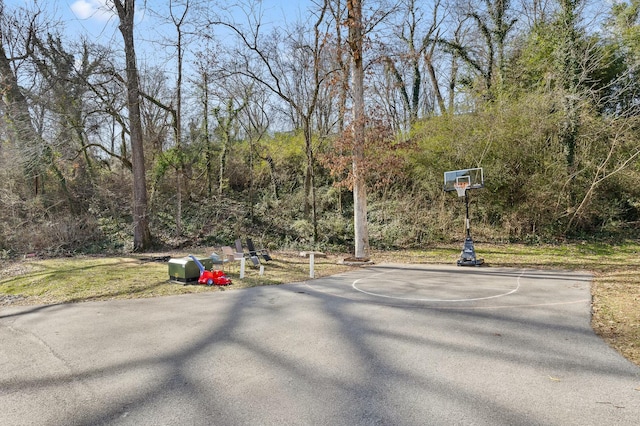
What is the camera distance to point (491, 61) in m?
17.2

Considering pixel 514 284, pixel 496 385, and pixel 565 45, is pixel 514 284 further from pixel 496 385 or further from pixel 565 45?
pixel 565 45

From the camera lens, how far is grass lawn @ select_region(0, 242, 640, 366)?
509 centimetres

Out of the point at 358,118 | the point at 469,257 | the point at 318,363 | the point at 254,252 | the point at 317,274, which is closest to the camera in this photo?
the point at 318,363

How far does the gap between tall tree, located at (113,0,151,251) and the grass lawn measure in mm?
1583

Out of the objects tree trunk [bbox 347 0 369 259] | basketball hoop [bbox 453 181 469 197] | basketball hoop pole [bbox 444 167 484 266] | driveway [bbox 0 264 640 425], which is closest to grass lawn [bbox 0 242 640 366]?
driveway [bbox 0 264 640 425]

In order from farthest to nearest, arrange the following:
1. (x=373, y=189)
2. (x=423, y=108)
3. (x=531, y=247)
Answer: (x=423, y=108), (x=373, y=189), (x=531, y=247)

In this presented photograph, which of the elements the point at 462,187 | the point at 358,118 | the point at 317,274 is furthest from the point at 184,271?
the point at 462,187

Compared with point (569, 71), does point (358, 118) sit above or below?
below

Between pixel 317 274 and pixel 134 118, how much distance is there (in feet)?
29.4

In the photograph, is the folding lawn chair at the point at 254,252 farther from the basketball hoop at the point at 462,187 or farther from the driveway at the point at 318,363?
the basketball hoop at the point at 462,187

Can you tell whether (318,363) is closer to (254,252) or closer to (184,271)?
(184,271)

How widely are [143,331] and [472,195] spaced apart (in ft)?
39.4

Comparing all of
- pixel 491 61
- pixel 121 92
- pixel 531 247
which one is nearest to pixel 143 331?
pixel 531 247

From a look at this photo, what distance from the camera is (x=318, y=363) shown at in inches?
137
